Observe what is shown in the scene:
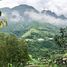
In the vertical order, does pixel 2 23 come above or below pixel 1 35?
above

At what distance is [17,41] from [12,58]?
4868mm

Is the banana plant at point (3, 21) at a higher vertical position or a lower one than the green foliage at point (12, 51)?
higher

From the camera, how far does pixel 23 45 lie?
7612cm

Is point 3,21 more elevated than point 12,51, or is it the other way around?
point 3,21

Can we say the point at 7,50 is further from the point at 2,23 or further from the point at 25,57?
the point at 2,23

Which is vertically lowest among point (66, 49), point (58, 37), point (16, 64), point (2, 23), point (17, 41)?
point (66, 49)

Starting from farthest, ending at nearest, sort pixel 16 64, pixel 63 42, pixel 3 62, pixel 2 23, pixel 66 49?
pixel 66 49 < pixel 63 42 < pixel 16 64 < pixel 3 62 < pixel 2 23

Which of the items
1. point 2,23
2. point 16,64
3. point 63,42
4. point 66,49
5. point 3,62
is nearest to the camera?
Result: point 2,23

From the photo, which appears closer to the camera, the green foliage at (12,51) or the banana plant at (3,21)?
the banana plant at (3,21)

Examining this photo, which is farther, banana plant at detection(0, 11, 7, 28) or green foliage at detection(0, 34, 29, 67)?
green foliage at detection(0, 34, 29, 67)

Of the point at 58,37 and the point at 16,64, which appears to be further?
the point at 58,37

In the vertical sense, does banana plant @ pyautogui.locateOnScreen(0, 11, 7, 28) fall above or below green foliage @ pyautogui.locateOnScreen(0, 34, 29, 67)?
above

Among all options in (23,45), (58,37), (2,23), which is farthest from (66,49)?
(2,23)

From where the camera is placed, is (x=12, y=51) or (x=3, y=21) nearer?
(x=3, y=21)
